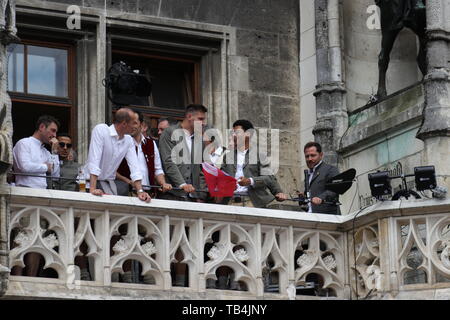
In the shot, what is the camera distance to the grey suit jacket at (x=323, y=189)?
19.7 meters

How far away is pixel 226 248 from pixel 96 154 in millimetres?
1514

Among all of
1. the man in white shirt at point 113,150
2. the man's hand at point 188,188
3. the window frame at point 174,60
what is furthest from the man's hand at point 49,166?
the window frame at point 174,60

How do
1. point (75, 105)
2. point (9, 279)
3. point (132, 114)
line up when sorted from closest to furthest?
point (9, 279) → point (132, 114) → point (75, 105)

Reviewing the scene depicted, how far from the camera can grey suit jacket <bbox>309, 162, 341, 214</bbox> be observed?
19.7 m

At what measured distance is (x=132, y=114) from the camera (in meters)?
18.7

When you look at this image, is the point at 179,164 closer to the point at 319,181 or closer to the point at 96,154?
the point at 96,154

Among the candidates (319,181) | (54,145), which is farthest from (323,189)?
(54,145)

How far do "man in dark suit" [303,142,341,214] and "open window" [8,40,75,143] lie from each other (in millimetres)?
3163

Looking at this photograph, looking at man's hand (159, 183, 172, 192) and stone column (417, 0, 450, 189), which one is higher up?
stone column (417, 0, 450, 189)

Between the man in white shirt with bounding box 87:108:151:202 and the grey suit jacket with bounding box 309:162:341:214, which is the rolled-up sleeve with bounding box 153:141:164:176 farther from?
the grey suit jacket with bounding box 309:162:341:214

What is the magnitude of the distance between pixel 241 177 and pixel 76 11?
3497 millimetres

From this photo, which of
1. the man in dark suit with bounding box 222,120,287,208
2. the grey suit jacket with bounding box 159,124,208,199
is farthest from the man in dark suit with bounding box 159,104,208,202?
the man in dark suit with bounding box 222,120,287,208
